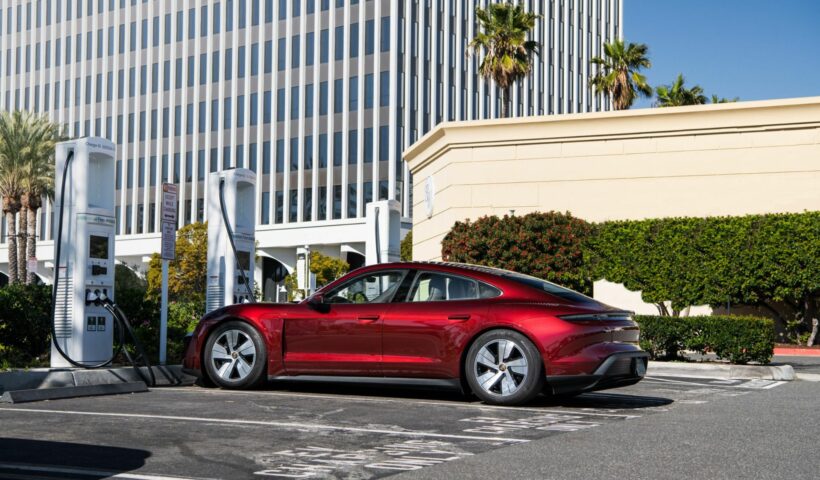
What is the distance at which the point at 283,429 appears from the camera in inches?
281

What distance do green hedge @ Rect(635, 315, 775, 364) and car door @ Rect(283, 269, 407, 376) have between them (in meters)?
7.36

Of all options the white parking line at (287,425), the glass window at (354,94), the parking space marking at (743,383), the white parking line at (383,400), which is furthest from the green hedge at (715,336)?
the glass window at (354,94)

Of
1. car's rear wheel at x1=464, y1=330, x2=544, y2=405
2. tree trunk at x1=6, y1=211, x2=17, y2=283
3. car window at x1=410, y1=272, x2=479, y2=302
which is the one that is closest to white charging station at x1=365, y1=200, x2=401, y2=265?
car window at x1=410, y1=272, x2=479, y2=302

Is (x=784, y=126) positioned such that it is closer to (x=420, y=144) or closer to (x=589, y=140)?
(x=589, y=140)

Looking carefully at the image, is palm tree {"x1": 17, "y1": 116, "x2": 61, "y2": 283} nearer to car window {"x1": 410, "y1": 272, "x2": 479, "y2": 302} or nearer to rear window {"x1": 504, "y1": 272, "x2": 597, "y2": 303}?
car window {"x1": 410, "y1": 272, "x2": 479, "y2": 302}

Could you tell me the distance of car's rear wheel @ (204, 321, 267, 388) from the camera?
32.3 feet

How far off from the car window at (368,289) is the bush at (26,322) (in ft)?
14.3

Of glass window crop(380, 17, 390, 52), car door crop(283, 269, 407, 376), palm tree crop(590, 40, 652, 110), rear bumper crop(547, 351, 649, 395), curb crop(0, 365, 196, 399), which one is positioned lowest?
curb crop(0, 365, 196, 399)

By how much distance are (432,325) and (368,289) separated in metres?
0.88

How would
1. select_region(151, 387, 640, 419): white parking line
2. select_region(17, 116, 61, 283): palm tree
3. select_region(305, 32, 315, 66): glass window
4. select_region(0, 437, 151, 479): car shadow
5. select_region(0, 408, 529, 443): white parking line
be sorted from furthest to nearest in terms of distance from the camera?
select_region(305, 32, 315, 66): glass window < select_region(17, 116, 61, 283): palm tree < select_region(151, 387, 640, 419): white parking line < select_region(0, 408, 529, 443): white parking line < select_region(0, 437, 151, 479): car shadow

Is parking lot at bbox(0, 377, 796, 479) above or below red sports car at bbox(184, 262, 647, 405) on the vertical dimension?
below

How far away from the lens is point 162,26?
6838cm

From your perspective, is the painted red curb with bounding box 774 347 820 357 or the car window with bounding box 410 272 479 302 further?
the painted red curb with bounding box 774 347 820 357

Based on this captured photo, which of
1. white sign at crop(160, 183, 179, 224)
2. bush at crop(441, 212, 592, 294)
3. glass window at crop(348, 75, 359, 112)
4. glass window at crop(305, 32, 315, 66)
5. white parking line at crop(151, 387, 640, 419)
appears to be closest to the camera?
white parking line at crop(151, 387, 640, 419)
